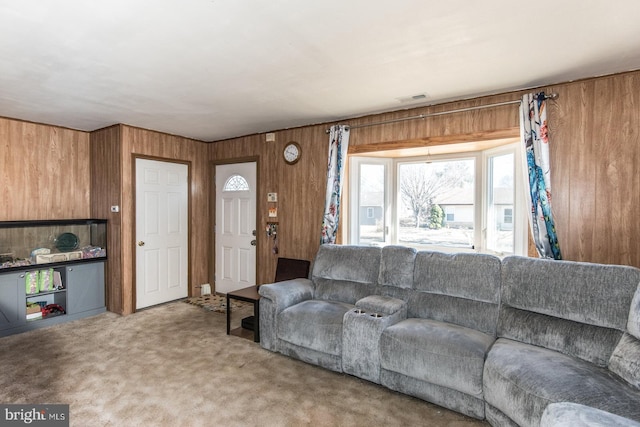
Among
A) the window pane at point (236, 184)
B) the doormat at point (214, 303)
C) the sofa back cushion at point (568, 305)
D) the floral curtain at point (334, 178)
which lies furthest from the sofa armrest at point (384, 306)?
the window pane at point (236, 184)

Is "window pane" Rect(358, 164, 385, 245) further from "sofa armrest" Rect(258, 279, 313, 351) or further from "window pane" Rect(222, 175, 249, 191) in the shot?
"window pane" Rect(222, 175, 249, 191)

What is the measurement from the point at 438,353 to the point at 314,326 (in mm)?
1055

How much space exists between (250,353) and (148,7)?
281 centimetres

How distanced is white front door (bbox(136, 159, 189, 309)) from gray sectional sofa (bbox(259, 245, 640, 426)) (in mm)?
2179

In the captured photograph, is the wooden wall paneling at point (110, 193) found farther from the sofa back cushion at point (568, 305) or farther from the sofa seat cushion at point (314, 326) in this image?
the sofa back cushion at point (568, 305)

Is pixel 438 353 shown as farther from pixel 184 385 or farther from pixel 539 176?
pixel 184 385

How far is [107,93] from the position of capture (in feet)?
10.2

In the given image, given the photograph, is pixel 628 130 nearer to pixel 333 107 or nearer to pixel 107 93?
pixel 333 107

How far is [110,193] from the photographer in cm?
443

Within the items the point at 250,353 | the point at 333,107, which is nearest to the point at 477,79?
the point at 333,107

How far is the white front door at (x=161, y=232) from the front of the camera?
457cm

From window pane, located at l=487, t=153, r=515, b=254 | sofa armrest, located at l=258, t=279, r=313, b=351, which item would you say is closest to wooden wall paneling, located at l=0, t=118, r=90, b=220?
sofa armrest, located at l=258, t=279, r=313, b=351

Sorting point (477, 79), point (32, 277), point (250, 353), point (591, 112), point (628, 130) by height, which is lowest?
point (250, 353)

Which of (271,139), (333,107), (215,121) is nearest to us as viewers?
(333,107)
